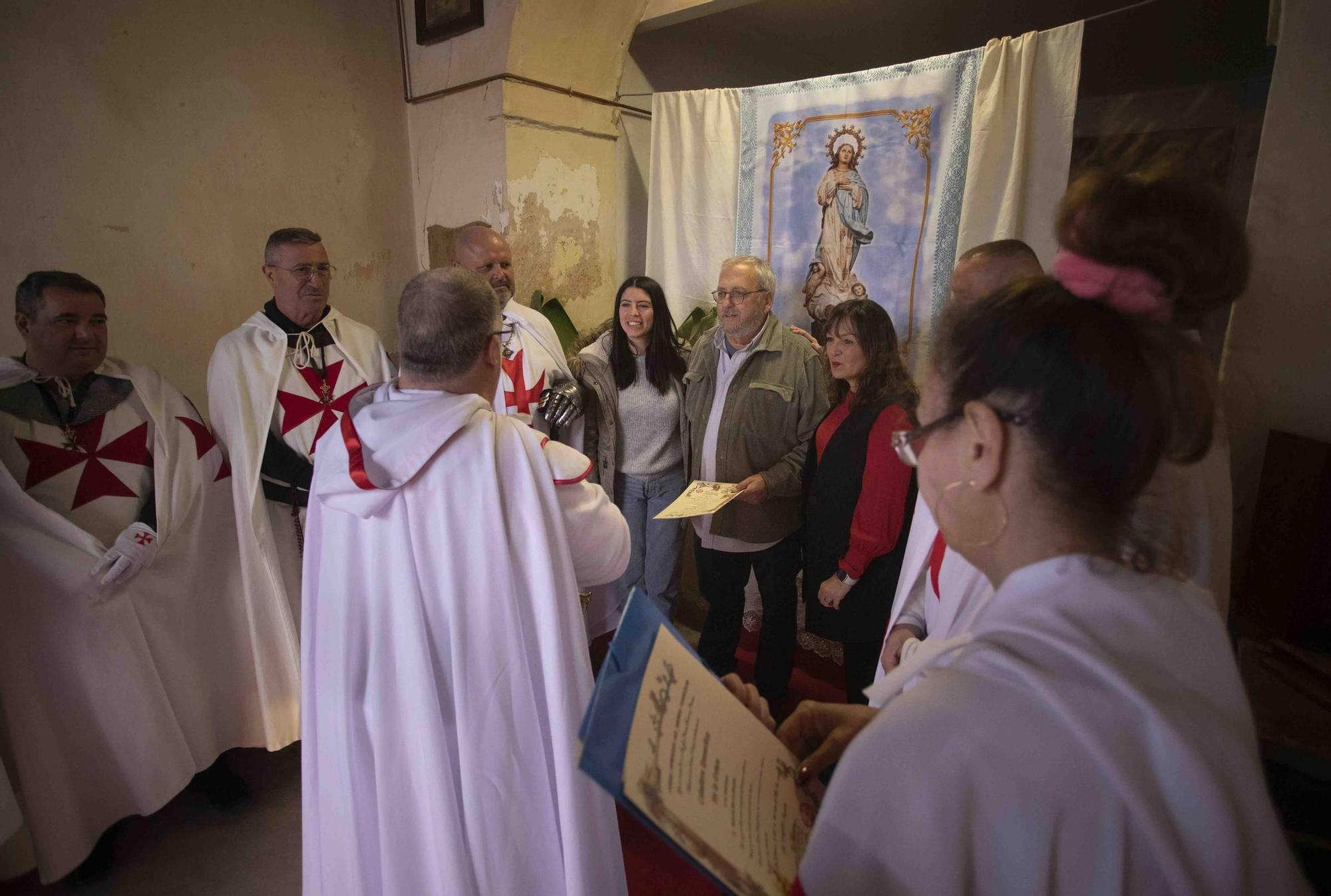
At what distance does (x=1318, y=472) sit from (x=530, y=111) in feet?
12.4

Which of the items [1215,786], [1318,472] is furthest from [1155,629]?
[1318,472]

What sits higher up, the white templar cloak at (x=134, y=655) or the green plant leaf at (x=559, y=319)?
the green plant leaf at (x=559, y=319)

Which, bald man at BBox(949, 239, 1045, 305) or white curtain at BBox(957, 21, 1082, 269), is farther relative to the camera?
white curtain at BBox(957, 21, 1082, 269)

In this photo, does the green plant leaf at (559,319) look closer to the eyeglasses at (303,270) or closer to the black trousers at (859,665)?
the eyeglasses at (303,270)

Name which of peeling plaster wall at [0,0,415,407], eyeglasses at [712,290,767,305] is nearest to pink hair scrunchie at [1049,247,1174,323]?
eyeglasses at [712,290,767,305]

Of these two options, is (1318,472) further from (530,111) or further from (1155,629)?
(530,111)

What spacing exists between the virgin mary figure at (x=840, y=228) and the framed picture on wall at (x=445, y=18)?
6.80 ft

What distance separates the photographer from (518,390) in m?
3.17

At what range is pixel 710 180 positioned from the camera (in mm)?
3896

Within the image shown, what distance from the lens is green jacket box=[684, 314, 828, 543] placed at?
2889 millimetres

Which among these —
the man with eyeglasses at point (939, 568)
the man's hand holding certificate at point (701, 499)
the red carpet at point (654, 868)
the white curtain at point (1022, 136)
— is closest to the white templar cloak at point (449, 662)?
the red carpet at point (654, 868)

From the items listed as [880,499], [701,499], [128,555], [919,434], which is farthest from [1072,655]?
[128,555]

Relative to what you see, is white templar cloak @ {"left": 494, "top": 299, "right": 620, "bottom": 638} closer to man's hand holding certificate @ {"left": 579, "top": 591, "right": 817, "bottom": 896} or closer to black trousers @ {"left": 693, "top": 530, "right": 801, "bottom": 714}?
black trousers @ {"left": 693, "top": 530, "right": 801, "bottom": 714}

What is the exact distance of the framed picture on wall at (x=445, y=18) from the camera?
371 cm
